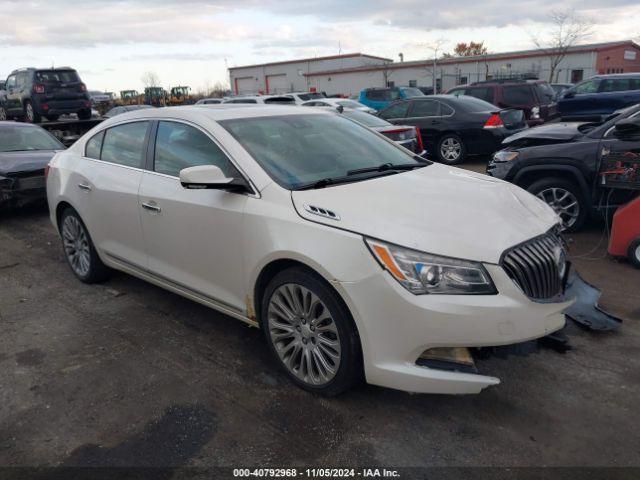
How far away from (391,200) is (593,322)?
193cm

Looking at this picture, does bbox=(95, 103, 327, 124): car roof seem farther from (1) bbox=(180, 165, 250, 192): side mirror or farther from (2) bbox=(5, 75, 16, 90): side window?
(2) bbox=(5, 75, 16, 90): side window

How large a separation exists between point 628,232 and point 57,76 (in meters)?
19.0

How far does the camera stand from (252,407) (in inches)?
123

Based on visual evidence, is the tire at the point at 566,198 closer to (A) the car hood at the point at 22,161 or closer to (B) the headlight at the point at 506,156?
(B) the headlight at the point at 506,156

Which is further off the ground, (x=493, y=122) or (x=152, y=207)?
(x=493, y=122)

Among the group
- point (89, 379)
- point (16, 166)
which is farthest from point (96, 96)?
point (89, 379)

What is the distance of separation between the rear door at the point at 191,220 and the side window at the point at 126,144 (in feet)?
0.66

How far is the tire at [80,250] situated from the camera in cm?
501

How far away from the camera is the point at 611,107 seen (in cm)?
1423

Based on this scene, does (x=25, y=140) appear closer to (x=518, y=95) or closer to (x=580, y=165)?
(x=580, y=165)

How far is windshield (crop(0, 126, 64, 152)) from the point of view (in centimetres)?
877

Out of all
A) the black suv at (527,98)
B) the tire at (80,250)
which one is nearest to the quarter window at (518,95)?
the black suv at (527,98)

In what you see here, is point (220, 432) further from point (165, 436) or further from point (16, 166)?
point (16, 166)

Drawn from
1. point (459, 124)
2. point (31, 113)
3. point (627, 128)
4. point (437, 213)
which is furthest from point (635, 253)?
point (31, 113)
